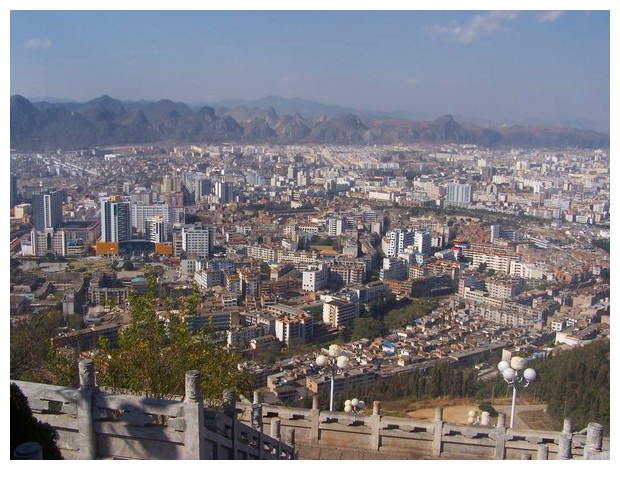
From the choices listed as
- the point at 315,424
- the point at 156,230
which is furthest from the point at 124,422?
the point at 156,230

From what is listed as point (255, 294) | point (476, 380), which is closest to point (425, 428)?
point (476, 380)

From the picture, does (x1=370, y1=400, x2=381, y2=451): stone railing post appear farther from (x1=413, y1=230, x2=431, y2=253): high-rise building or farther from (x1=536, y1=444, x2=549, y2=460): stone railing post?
(x1=413, y1=230, x2=431, y2=253): high-rise building

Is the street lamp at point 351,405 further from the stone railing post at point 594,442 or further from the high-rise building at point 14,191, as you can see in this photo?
the high-rise building at point 14,191

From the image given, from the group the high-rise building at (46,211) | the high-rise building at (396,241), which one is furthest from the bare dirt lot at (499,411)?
the high-rise building at (46,211)

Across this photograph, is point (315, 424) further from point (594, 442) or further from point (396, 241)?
point (396, 241)

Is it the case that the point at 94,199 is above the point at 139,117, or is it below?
below

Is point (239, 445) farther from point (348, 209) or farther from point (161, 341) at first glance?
point (348, 209)

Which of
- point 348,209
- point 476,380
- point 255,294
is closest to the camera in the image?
point 476,380
